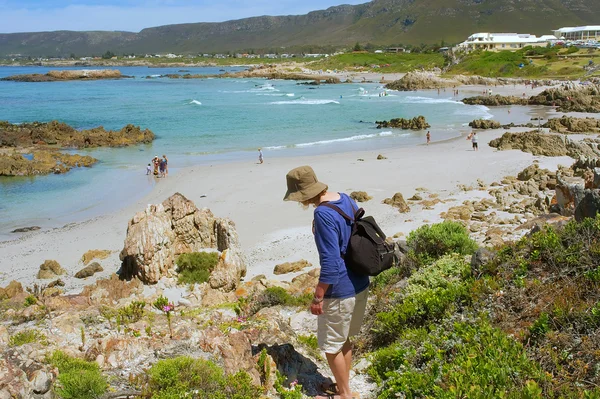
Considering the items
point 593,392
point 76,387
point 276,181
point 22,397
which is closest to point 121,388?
point 76,387

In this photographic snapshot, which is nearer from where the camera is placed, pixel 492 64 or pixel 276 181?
pixel 276 181

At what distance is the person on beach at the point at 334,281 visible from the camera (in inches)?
149

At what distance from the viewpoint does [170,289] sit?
32.4 ft

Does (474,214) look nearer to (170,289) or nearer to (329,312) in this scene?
(170,289)

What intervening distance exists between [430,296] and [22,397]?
373 centimetres

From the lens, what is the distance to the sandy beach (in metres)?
13.1

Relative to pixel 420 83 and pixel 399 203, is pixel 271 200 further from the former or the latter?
pixel 420 83

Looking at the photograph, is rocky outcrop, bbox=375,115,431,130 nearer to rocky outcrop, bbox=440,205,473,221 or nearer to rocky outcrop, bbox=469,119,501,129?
rocky outcrop, bbox=469,119,501,129

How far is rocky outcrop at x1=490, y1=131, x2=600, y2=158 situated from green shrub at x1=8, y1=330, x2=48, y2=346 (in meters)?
22.4

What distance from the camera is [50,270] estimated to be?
12172 millimetres

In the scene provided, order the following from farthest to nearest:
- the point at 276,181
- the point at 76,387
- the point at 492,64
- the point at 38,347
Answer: the point at 492,64, the point at 276,181, the point at 38,347, the point at 76,387

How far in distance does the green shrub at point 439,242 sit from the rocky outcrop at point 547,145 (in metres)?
17.1

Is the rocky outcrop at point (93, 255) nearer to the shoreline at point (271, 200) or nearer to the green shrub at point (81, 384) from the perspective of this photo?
the shoreline at point (271, 200)

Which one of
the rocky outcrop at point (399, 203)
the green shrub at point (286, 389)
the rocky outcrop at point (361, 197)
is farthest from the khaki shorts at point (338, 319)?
the rocky outcrop at point (361, 197)
